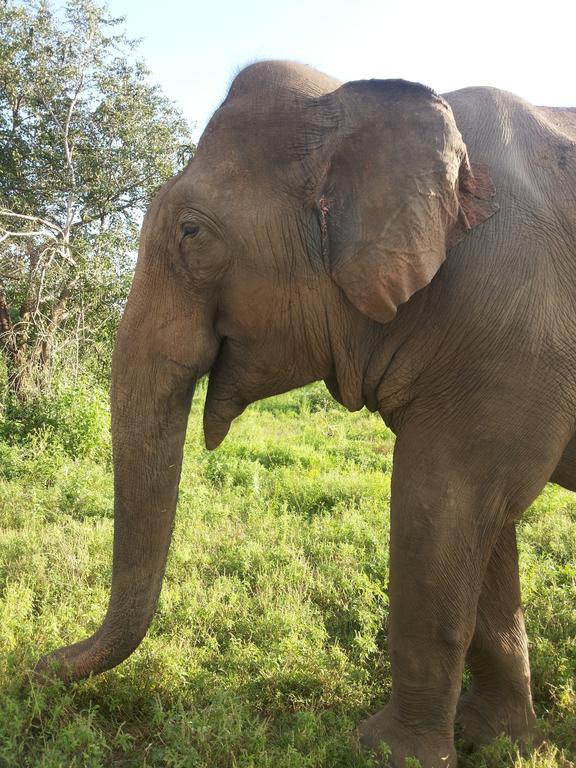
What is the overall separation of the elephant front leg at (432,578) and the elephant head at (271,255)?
0.42m

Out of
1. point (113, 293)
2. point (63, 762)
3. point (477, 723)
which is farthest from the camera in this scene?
point (113, 293)

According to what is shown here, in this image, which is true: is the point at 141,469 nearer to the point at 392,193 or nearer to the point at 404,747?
the point at 392,193

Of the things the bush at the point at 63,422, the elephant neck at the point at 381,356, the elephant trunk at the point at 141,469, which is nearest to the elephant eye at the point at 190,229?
the elephant trunk at the point at 141,469

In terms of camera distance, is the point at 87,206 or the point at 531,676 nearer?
the point at 531,676

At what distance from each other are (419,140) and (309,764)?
214cm

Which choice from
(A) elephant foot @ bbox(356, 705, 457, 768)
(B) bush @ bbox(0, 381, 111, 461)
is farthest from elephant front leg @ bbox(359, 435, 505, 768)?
(B) bush @ bbox(0, 381, 111, 461)

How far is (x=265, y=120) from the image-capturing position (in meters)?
2.17

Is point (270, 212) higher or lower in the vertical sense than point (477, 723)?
higher

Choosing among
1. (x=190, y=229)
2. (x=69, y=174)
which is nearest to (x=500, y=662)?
(x=190, y=229)

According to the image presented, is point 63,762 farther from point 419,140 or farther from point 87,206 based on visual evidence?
point 87,206

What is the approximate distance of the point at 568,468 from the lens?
7.95 feet

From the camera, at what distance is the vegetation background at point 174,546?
2.62 meters

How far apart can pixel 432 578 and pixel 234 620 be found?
5.36 ft

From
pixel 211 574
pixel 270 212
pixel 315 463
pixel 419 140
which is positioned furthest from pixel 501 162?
pixel 315 463
